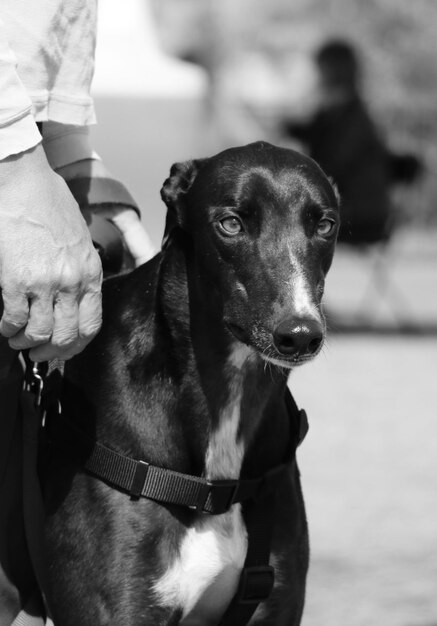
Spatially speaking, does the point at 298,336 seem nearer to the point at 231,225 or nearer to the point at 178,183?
the point at 231,225

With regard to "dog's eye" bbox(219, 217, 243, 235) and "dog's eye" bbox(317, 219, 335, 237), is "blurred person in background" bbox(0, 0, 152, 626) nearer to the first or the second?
"dog's eye" bbox(219, 217, 243, 235)

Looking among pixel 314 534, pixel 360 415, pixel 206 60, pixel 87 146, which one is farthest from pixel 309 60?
pixel 87 146

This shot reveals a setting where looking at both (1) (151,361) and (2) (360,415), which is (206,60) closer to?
(2) (360,415)

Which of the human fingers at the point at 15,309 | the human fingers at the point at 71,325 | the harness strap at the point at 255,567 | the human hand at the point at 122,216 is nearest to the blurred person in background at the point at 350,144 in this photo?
the human hand at the point at 122,216

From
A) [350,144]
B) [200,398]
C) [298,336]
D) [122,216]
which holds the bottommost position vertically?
[350,144]

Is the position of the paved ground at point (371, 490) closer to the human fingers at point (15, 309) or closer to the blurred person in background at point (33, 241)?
A: the blurred person in background at point (33, 241)

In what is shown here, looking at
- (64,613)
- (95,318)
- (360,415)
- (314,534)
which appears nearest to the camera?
(95,318)

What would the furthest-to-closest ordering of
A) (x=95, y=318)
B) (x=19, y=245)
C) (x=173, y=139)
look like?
1. (x=173, y=139)
2. (x=95, y=318)
3. (x=19, y=245)

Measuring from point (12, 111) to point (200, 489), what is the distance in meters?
0.85

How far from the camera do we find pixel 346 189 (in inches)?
399

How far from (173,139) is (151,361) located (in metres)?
14.8

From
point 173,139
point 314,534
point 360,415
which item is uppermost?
point 314,534

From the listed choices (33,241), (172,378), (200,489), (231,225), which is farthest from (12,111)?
(200,489)

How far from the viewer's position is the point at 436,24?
57.5ft
